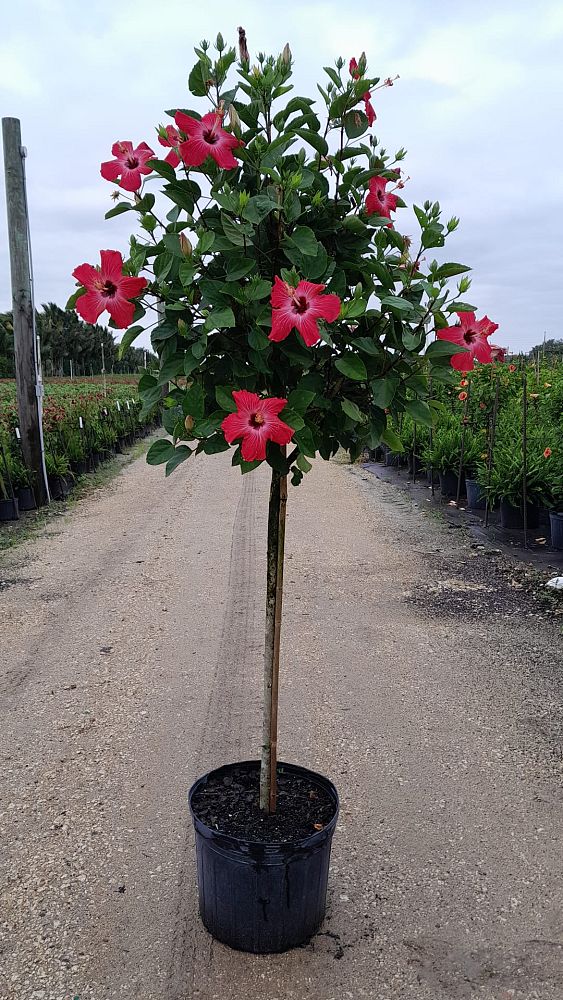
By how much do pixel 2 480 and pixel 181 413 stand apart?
6744 millimetres

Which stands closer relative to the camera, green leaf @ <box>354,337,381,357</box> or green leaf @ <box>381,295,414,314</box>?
green leaf @ <box>381,295,414,314</box>

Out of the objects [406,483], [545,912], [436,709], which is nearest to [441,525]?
[406,483]

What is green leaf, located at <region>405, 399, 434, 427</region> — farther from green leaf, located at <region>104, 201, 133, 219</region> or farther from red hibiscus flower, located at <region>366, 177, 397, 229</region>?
green leaf, located at <region>104, 201, 133, 219</region>

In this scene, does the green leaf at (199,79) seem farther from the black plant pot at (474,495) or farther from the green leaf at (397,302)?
the black plant pot at (474,495)

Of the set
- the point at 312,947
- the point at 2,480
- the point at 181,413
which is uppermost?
the point at 181,413

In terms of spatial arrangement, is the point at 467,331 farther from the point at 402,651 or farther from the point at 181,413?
the point at 402,651

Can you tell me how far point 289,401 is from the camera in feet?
5.50

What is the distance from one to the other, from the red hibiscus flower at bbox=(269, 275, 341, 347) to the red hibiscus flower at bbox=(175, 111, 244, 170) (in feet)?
1.12

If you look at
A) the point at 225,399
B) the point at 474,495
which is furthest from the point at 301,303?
the point at 474,495

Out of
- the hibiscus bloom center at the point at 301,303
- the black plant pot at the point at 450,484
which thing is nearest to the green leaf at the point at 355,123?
the hibiscus bloom center at the point at 301,303

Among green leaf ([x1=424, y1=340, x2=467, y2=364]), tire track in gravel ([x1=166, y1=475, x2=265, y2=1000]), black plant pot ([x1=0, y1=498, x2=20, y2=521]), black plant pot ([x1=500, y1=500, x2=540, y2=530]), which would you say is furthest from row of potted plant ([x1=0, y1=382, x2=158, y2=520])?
green leaf ([x1=424, y1=340, x2=467, y2=364])

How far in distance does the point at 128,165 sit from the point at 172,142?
0.37ft

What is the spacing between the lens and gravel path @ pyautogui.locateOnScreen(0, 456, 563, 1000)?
7.27 feet

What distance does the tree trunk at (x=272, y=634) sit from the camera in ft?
7.16
